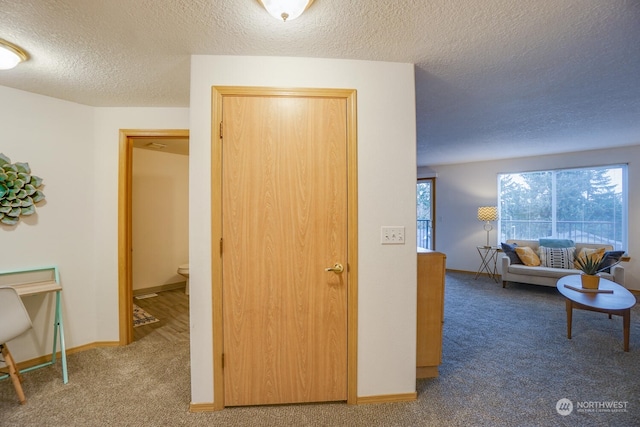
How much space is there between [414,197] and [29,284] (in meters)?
3.13

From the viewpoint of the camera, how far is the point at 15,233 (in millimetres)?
2238

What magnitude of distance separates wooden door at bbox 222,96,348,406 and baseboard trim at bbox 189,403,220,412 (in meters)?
0.10

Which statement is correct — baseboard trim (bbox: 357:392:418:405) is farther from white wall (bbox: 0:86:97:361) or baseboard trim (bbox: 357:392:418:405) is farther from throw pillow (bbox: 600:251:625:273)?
throw pillow (bbox: 600:251:625:273)

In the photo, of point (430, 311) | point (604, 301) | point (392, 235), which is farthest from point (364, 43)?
point (604, 301)

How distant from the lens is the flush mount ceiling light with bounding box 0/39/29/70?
5.27 ft

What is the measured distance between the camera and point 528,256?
15.0 ft

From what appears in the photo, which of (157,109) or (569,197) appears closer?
(157,109)

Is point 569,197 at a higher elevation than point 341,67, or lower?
lower

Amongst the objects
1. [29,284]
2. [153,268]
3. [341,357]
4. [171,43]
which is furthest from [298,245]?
[153,268]

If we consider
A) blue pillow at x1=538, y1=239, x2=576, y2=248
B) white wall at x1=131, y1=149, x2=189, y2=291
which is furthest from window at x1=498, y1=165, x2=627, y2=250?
white wall at x1=131, y1=149, x2=189, y2=291

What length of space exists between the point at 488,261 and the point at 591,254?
61.1 inches

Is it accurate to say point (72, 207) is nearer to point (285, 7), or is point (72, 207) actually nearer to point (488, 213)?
point (285, 7)

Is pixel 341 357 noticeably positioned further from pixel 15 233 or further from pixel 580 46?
pixel 15 233

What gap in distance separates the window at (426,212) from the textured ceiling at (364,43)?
3.65 metres
